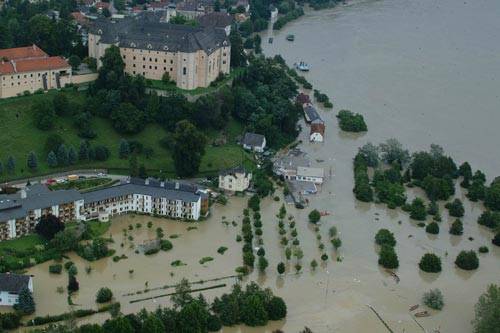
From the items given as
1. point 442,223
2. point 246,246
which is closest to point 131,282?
point 246,246

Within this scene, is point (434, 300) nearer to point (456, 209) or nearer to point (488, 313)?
point (488, 313)

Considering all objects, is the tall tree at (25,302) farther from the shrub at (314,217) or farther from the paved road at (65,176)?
Result: the shrub at (314,217)

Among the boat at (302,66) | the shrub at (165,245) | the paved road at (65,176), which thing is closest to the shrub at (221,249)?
the shrub at (165,245)

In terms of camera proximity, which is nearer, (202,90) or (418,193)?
(418,193)

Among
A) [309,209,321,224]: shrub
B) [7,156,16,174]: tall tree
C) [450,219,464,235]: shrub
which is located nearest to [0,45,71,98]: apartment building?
[7,156,16,174]: tall tree

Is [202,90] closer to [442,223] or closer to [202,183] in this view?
[202,183]

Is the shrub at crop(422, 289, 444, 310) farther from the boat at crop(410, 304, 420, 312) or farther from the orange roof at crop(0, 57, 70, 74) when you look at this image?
the orange roof at crop(0, 57, 70, 74)

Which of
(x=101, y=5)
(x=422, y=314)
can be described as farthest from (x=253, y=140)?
(x=101, y=5)
